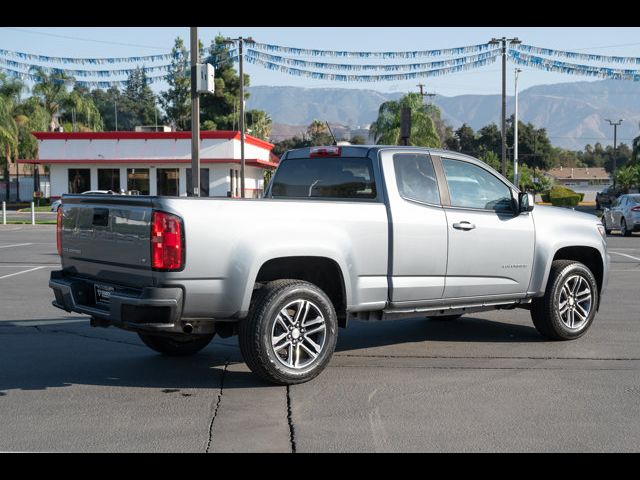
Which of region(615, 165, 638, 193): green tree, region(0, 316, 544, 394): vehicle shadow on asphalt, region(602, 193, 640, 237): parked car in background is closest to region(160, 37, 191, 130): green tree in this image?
region(615, 165, 638, 193): green tree

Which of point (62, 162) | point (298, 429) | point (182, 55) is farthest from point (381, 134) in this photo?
point (298, 429)

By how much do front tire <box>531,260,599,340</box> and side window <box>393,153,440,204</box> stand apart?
1721 mm

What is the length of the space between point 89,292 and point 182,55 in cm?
8507

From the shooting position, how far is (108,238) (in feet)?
20.9

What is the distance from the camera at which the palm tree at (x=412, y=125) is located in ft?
165

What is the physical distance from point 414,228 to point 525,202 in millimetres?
1422

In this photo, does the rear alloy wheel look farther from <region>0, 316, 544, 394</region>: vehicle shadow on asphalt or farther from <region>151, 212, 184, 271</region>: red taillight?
<region>151, 212, 184, 271</region>: red taillight

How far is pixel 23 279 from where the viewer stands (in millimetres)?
13523

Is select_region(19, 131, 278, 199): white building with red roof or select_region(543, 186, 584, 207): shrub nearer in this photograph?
select_region(19, 131, 278, 199): white building with red roof

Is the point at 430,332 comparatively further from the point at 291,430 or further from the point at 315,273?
the point at 291,430

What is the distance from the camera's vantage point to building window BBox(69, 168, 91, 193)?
52156 mm

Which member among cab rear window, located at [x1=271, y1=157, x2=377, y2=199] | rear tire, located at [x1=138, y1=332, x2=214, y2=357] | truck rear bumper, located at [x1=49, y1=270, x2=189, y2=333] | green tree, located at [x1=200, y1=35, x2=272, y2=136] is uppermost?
green tree, located at [x1=200, y1=35, x2=272, y2=136]

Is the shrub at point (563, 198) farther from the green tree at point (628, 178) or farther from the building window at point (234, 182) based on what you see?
the building window at point (234, 182)

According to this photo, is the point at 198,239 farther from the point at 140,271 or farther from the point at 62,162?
the point at 62,162
